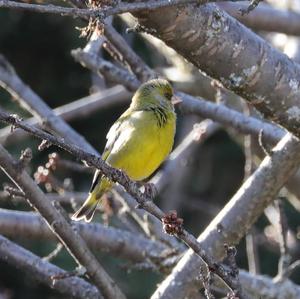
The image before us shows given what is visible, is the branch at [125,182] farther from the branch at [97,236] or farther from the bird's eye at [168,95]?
the bird's eye at [168,95]

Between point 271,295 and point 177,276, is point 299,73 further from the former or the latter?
point 271,295

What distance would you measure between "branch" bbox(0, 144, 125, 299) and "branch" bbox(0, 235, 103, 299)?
0.94ft

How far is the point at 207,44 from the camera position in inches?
119

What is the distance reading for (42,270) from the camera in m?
3.73

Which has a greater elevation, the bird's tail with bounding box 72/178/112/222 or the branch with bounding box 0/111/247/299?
the branch with bounding box 0/111/247/299

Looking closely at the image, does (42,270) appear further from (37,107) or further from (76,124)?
(76,124)

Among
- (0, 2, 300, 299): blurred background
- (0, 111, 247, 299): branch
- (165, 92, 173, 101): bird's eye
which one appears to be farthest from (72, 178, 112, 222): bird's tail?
(0, 2, 300, 299): blurred background

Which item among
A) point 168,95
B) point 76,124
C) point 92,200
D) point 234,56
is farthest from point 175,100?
point 76,124

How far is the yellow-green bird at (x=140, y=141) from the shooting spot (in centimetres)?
463

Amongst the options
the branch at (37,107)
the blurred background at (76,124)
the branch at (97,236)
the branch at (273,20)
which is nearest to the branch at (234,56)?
the branch at (97,236)

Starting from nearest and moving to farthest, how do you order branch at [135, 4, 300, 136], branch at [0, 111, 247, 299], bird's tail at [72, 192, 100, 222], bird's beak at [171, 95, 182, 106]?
1. branch at [0, 111, 247, 299]
2. branch at [135, 4, 300, 136]
3. bird's tail at [72, 192, 100, 222]
4. bird's beak at [171, 95, 182, 106]

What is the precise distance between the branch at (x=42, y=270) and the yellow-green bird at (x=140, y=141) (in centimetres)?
75

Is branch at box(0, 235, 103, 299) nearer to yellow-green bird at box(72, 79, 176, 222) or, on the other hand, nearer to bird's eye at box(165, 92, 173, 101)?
yellow-green bird at box(72, 79, 176, 222)

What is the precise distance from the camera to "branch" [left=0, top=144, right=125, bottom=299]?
303 centimetres
